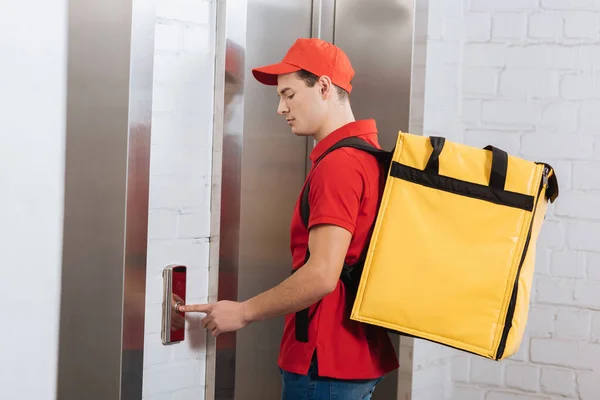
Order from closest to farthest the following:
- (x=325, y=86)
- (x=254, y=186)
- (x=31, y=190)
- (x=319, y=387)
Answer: (x=31, y=190), (x=319, y=387), (x=325, y=86), (x=254, y=186)

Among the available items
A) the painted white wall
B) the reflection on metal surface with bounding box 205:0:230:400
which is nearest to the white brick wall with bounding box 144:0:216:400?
the reflection on metal surface with bounding box 205:0:230:400

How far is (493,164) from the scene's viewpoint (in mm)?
1583

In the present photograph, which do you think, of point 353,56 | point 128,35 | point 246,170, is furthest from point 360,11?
point 128,35

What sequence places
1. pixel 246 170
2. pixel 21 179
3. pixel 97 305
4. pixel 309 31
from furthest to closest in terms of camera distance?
pixel 309 31 → pixel 246 170 → pixel 97 305 → pixel 21 179

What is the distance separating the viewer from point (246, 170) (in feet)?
6.45

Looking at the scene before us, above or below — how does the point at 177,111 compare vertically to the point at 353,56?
below

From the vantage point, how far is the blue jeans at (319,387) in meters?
1.65

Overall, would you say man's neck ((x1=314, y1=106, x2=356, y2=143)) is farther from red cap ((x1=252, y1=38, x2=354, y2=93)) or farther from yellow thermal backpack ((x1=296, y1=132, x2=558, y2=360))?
yellow thermal backpack ((x1=296, y1=132, x2=558, y2=360))

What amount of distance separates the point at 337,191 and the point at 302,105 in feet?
0.91

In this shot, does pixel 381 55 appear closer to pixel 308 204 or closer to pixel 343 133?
pixel 343 133

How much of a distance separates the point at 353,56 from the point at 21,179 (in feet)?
3.56

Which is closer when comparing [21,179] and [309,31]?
[21,179]

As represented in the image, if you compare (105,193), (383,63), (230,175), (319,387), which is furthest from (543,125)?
(105,193)

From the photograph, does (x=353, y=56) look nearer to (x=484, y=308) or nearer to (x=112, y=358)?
(x=484, y=308)
